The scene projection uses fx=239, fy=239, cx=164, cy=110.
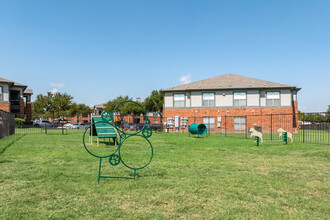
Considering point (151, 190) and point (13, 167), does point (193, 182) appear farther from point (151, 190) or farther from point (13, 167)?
point (13, 167)

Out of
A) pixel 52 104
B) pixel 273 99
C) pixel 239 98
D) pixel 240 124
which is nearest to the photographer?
pixel 240 124

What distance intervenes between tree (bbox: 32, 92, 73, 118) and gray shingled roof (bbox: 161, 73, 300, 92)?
107 feet

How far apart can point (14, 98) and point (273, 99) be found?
41.5 metres

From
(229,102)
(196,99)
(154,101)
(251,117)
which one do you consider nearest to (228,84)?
(229,102)

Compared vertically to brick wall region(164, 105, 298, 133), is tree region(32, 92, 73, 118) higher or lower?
higher

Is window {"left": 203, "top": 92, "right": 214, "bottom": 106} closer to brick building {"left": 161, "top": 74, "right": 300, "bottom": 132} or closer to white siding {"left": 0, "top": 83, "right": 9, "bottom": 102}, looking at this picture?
brick building {"left": 161, "top": 74, "right": 300, "bottom": 132}

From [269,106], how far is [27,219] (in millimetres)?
30285

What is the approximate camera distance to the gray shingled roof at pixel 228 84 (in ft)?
97.8

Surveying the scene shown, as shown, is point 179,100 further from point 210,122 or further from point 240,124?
point 240,124

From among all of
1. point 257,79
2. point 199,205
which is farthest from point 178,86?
point 199,205

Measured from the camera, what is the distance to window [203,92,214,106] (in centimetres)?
3067

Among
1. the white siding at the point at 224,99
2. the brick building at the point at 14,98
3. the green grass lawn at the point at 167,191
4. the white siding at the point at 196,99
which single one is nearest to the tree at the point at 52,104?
the brick building at the point at 14,98

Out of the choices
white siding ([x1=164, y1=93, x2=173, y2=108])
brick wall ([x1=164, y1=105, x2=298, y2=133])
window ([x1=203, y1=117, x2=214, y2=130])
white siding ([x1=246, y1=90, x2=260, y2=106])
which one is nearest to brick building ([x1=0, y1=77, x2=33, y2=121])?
white siding ([x1=164, y1=93, x2=173, y2=108])

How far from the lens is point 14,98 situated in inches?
1641
